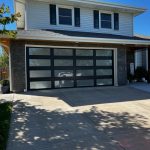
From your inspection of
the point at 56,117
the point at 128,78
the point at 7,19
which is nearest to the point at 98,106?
the point at 56,117

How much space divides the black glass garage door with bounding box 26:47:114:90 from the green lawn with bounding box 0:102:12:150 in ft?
14.4

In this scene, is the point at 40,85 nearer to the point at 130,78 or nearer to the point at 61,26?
the point at 61,26

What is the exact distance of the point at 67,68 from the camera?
46.3 feet

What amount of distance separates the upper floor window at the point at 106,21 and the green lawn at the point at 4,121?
10231 mm

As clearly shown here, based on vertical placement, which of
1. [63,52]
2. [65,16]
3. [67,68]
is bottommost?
[67,68]

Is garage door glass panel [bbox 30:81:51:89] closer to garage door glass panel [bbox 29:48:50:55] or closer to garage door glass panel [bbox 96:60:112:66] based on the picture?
garage door glass panel [bbox 29:48:50:55]

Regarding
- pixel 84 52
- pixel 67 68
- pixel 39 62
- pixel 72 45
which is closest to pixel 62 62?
pixel 67 68

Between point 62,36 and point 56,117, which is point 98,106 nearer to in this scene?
point 56,117

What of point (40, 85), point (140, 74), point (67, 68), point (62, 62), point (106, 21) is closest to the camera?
point (40, 85)

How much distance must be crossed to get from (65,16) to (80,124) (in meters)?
10.5

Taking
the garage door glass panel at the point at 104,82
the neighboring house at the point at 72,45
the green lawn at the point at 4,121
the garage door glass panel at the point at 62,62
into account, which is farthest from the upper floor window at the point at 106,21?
the green lawn at the point at 4,121

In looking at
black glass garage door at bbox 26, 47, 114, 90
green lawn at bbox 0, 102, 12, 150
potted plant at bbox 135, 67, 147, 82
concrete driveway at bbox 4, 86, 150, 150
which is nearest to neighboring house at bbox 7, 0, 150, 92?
black glass garage door at bbox 26, 47, 114, 90

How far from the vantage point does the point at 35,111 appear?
324 inches

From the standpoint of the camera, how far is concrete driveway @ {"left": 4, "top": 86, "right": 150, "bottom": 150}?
17.3ft
